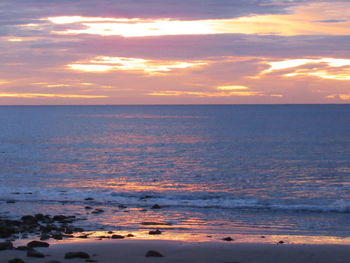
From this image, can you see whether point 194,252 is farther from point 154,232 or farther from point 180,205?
point 180,205

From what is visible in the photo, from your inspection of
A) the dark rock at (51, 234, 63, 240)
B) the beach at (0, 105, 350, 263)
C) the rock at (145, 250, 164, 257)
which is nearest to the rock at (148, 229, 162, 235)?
the beach at (0, 105, 350, 263)

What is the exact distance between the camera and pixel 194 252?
14.6m

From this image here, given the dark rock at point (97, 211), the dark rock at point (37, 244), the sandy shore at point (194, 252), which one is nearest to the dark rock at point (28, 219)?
the dark rock at point (97, 211)

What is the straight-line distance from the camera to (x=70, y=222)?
20.2 metres

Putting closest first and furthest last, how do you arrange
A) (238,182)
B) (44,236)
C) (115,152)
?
(44,236) < (238,182) < (115,152)

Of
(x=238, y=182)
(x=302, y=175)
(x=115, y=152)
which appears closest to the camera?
(x=238, y=182)

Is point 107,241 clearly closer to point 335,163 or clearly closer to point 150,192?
point 150,192

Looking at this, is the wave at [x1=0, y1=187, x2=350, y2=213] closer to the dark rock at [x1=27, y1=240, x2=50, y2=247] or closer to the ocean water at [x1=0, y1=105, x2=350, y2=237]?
the ocean water at [x1=0, y1=105, x2=350, y2=237]

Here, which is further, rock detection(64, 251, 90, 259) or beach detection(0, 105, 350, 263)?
beach detection(0, 105, 350, 263)

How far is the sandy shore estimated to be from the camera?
13.8 metres

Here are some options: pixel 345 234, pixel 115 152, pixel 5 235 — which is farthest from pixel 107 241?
pixel 115 152

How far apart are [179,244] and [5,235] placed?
260 inches

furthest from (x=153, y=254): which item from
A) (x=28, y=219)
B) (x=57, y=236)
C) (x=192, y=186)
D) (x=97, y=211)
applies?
(x=192, y=186)

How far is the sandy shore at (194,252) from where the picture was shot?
13.8 meters
